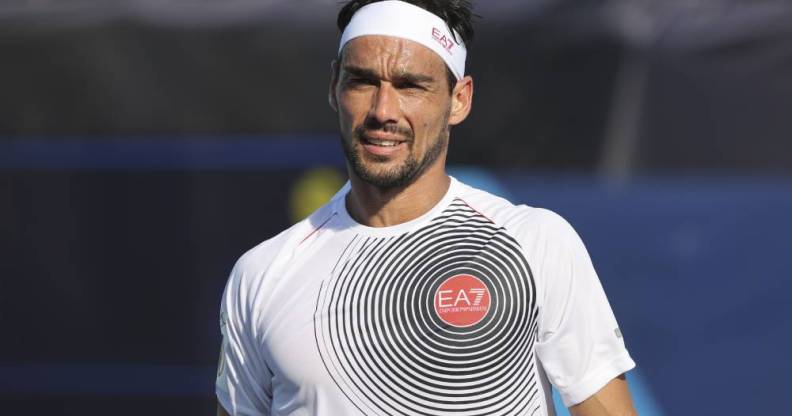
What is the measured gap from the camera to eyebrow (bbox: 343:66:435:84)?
2346 mm

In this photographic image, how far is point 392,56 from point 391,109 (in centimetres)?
13

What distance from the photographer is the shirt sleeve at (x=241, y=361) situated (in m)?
2.45

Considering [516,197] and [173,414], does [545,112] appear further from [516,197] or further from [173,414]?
[173,414]

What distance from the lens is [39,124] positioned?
4.65m

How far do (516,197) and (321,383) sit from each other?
2083 mm

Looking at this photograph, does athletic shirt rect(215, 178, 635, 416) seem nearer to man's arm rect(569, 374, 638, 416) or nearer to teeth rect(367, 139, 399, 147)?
man's arm rect(569, 374, 638, 416)

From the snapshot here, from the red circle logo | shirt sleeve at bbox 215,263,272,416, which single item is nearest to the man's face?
the red circle logo

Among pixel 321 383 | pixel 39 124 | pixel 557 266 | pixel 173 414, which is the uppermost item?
pixel 39 124

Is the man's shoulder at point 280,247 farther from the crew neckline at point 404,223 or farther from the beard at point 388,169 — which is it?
the beard at point 388,169

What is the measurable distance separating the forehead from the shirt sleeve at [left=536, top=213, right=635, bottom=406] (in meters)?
0.43

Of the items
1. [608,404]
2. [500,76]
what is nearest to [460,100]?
[608,404]

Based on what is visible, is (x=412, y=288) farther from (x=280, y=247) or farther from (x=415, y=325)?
(x=280, y=247)

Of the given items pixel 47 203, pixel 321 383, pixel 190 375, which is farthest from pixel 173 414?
pixel 321 383

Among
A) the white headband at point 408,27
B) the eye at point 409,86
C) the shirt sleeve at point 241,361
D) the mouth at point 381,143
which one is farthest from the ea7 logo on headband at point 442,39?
the shirt sleeve at point 241,361
